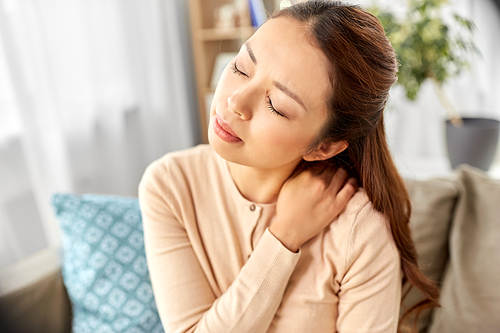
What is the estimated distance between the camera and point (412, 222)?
1375mm

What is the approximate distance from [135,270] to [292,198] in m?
0.60

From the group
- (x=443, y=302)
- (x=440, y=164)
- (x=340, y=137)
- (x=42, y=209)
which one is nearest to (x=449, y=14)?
(x=440, y=164)

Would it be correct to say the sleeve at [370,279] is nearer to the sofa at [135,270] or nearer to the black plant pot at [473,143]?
the sofa at [135,270]

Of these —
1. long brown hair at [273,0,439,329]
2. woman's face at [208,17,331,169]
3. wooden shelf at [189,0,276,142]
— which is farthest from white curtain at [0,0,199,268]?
long brown hair at [273,0,439,329]

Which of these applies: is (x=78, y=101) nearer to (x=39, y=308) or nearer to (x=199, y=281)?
(x=39, y=308)

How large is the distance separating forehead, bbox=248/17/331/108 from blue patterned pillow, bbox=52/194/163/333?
0.77 meters

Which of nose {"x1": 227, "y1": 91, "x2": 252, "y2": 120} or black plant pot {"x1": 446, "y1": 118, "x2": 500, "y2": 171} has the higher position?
nose {"x1": 227, "y1": 91, "x2": 252, "y2": 120}

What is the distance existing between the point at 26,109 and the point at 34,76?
165mm

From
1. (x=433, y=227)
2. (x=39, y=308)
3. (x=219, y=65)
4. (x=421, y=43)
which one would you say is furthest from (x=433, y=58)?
(x=39, y=308)

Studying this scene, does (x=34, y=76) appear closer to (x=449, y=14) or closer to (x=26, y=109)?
(x=26, y=109)

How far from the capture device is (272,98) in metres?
0.79

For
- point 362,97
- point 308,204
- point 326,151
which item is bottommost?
point 308,204

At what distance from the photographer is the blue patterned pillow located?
1216 mm

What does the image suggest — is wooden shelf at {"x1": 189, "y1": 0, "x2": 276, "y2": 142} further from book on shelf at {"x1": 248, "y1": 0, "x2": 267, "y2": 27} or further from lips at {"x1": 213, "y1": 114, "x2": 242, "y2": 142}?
lips at {"x1": 213, "y1": 114, "x2": 242, "y2": 142}
